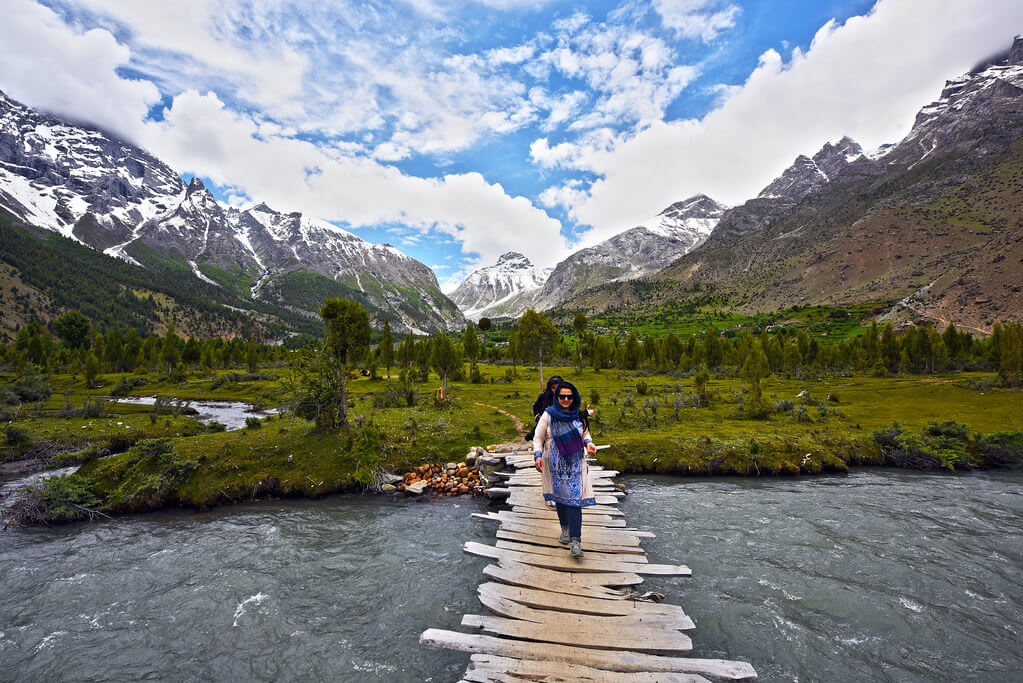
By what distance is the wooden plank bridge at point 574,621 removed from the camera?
657cm

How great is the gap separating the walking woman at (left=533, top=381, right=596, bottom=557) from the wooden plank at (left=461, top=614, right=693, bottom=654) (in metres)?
2.55

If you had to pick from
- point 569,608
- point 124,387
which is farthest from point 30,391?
point 569,608

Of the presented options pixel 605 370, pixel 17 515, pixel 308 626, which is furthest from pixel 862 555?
pixel 605 370

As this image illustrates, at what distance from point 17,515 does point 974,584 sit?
32.7m

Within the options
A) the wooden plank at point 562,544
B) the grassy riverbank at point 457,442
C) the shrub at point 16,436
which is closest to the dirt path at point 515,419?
the grassy riverbank at point 457,442

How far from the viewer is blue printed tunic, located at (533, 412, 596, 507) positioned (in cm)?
946

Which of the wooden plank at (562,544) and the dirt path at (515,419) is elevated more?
the dirt path at (515,419)

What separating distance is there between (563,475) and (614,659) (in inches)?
141

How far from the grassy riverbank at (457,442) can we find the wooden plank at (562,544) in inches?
423

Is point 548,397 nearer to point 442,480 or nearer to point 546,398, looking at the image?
point 546,398

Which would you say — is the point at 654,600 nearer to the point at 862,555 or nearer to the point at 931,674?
the point at 931,674

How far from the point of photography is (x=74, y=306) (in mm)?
178500

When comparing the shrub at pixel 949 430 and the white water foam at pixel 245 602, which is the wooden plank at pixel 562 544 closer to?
the white water foam at pixel 245 602

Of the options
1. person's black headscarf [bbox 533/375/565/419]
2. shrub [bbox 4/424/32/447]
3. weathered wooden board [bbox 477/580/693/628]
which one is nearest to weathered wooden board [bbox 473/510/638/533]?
weathered wooden board [bbox 477/580/693/628]
